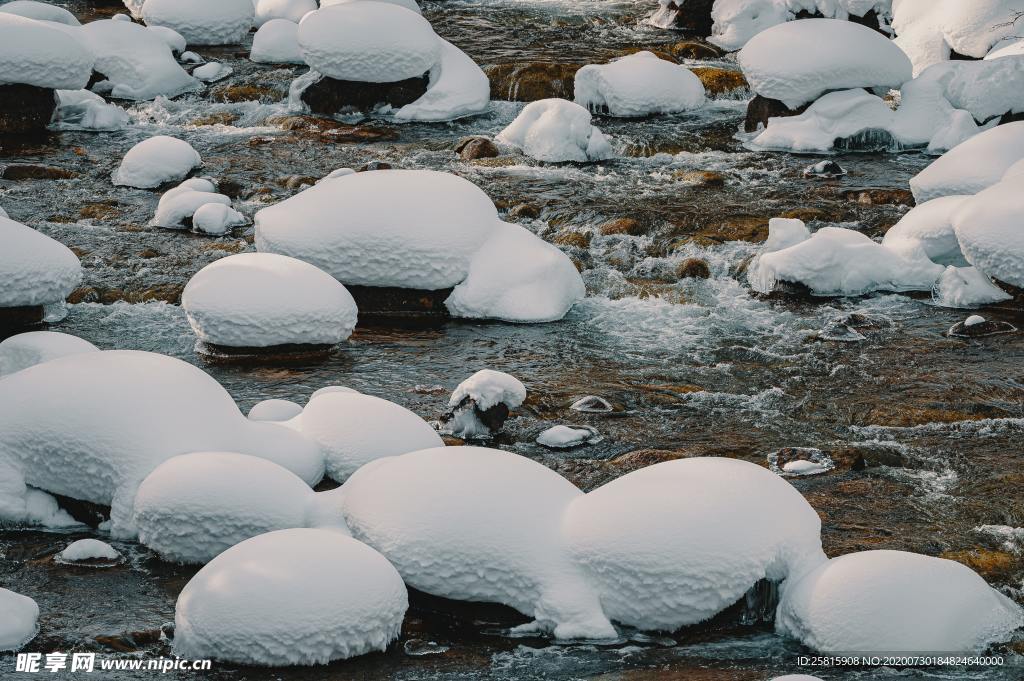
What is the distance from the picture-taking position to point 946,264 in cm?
1021

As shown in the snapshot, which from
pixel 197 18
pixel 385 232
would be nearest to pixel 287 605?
pixel 385 232

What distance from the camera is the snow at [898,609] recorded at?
500 cm

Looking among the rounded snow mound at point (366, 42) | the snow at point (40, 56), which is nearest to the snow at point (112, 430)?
the snow at point (40, 56)

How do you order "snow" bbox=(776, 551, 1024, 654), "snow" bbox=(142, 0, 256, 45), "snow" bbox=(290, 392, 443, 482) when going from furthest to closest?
1. "snow" bbox=(142, 0, 256, 45)
2. "snow" bbox=(290, 392, 443, 482)
3. "snow" bbox=(776, 551, 1024, 654)

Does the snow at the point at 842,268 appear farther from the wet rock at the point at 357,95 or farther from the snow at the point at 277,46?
the snow at the point at 277,46

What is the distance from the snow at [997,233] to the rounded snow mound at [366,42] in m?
6.73

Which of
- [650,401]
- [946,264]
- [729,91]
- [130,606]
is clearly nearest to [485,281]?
[650,401]

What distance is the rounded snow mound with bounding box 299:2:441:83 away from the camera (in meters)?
14.0

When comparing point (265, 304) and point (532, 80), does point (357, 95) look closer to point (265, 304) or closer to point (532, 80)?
point (532, 80)

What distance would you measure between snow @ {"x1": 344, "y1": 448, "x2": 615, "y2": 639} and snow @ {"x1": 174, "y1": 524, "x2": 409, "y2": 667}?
0.35 m

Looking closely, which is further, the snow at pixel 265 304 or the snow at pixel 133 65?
the snow at pixel 133 65

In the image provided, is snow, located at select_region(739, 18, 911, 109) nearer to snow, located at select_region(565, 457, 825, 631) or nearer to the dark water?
the dark water

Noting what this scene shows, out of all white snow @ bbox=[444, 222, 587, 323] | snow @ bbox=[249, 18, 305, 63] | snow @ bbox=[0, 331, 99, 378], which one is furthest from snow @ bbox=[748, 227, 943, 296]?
snow @ bbox=[249, 18, 305, 63]

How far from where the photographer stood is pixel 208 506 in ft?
Result: 18.4
